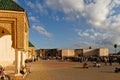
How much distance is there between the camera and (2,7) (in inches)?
763

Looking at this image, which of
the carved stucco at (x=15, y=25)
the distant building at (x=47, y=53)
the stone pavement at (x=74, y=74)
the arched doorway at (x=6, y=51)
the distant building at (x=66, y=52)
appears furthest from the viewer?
the distant building at (x=47, y=53)

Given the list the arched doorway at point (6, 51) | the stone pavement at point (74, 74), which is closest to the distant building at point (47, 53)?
the arched doorway at point (6, 51)

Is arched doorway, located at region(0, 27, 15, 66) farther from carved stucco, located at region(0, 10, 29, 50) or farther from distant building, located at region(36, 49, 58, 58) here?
distant building, located at region(36, 49, 58, 58)

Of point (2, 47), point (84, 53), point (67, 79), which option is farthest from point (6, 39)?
point (84, 53)

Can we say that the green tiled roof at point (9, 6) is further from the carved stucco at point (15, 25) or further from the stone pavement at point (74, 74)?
the stone pavement at point (74, 74)

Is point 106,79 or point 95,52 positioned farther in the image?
point 95,52

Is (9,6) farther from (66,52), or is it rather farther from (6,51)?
(66,52)

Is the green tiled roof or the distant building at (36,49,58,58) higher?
the green tiled roof

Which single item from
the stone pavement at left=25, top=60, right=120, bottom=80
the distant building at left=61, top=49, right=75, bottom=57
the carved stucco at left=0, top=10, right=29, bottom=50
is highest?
the carved stucco at left=0, top=10, right=29, bottom=50

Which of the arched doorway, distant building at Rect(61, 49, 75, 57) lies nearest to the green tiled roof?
the arched doorway

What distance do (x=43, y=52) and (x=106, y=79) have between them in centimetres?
13607

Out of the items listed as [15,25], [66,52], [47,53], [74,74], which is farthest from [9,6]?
[47,53]

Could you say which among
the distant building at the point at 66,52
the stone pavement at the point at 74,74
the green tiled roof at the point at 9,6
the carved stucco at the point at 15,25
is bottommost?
the stone pavement at the point at 74,74

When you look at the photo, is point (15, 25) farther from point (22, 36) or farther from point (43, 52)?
point (43, 52)
